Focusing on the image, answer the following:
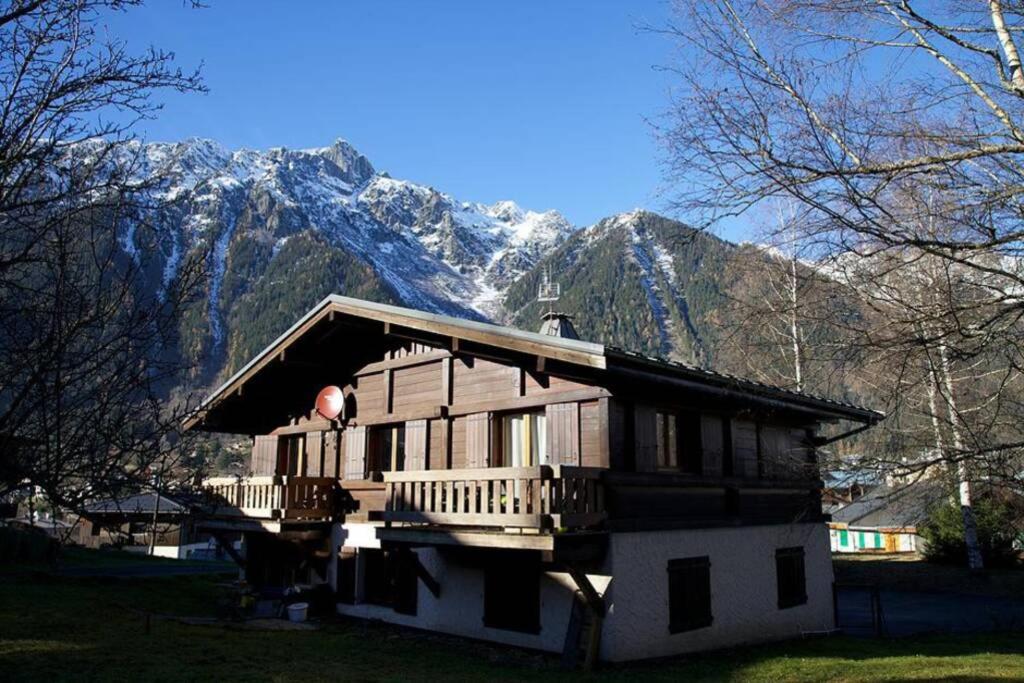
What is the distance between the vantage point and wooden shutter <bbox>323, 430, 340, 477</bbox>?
18344 millimetres

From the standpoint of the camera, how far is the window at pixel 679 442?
1444 cm

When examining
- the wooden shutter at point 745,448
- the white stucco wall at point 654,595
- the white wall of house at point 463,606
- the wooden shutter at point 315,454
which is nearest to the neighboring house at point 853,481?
the white stucco wall at point 654,595

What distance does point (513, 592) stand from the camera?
13805mm

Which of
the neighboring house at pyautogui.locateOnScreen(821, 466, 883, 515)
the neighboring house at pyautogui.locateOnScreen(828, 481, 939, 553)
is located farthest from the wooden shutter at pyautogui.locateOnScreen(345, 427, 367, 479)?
the neighboring house at pyautogui.locateOnScreen(828, 481, 939, 553)

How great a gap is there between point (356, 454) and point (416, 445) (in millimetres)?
1961

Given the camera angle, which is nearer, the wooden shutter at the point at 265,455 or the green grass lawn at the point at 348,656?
the green grass lawn at the point at 348,656

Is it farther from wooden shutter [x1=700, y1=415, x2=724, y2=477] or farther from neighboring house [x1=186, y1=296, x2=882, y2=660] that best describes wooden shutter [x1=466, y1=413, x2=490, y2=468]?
wooden shutter [x1=700, y1=415, x2=724, y2=477]

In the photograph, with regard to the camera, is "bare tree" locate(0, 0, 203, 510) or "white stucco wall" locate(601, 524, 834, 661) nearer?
"bare tree" locate(0, 0, 203, 510)

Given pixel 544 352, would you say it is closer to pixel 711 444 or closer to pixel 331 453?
pixel 711 444

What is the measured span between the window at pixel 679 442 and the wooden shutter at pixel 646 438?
200 millimetres

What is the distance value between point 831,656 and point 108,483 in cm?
1256

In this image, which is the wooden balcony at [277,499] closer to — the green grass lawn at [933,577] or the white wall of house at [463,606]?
the white wall of house at [463,606]

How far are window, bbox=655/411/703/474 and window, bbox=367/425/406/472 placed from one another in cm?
545

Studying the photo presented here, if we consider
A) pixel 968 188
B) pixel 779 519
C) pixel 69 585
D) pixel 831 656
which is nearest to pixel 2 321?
pixel 968 188
